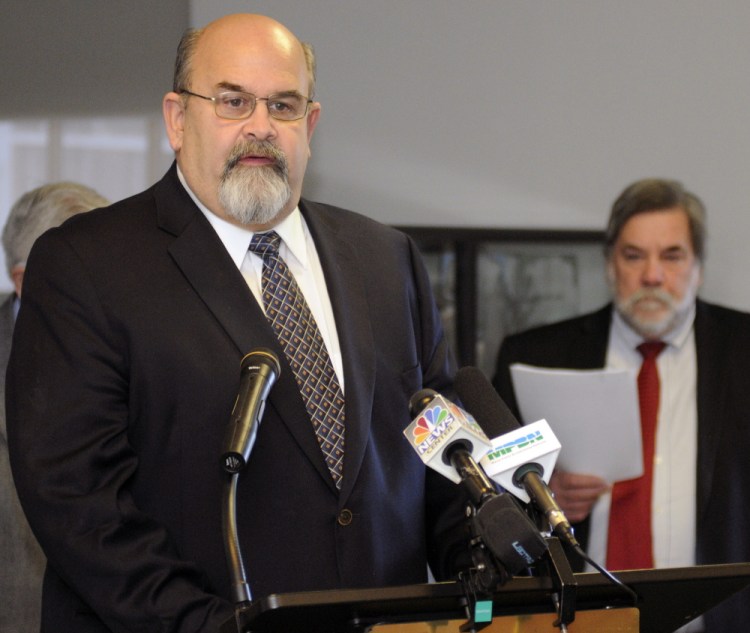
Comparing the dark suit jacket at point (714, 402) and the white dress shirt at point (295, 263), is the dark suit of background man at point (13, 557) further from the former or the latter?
the dark suit jacket at point (714, 402)

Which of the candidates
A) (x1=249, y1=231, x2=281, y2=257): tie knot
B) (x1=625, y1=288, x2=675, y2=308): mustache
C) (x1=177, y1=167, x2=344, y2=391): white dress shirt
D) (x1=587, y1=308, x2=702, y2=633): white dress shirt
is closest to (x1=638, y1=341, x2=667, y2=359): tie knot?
(x1=587, y1=308, x2=702, y2=633): white dress shirt

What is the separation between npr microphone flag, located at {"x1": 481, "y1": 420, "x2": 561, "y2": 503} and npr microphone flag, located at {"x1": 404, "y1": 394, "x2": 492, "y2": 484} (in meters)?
0.02

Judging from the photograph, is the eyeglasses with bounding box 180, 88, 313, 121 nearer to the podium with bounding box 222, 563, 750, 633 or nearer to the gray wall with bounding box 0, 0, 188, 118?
the podium with bounding box 222, 563, 750, 633

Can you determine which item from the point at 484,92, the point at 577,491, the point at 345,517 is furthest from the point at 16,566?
the point at 484,92

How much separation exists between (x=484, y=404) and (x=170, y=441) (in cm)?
64

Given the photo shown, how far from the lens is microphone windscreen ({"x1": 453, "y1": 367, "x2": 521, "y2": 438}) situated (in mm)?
1678

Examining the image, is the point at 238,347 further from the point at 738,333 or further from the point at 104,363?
the point at 738,333

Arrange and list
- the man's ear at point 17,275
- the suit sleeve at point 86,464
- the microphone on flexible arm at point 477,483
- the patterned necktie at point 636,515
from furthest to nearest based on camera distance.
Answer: the patterned necktie at point 636,515 → the man's ear at point 17,275 → the suit sleeve at point 86,464 → the microphone on flexible arm at point 477,483

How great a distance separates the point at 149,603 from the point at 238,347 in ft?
1.57

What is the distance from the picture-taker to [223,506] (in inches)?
67.9

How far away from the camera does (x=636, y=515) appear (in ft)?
11.2

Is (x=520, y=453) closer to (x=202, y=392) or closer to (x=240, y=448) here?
(x=240, y=448)

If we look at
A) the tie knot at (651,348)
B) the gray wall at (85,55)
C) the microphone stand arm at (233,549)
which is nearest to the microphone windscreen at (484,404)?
the microphone stand arm at (233,549)

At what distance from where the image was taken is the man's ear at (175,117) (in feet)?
7.63
